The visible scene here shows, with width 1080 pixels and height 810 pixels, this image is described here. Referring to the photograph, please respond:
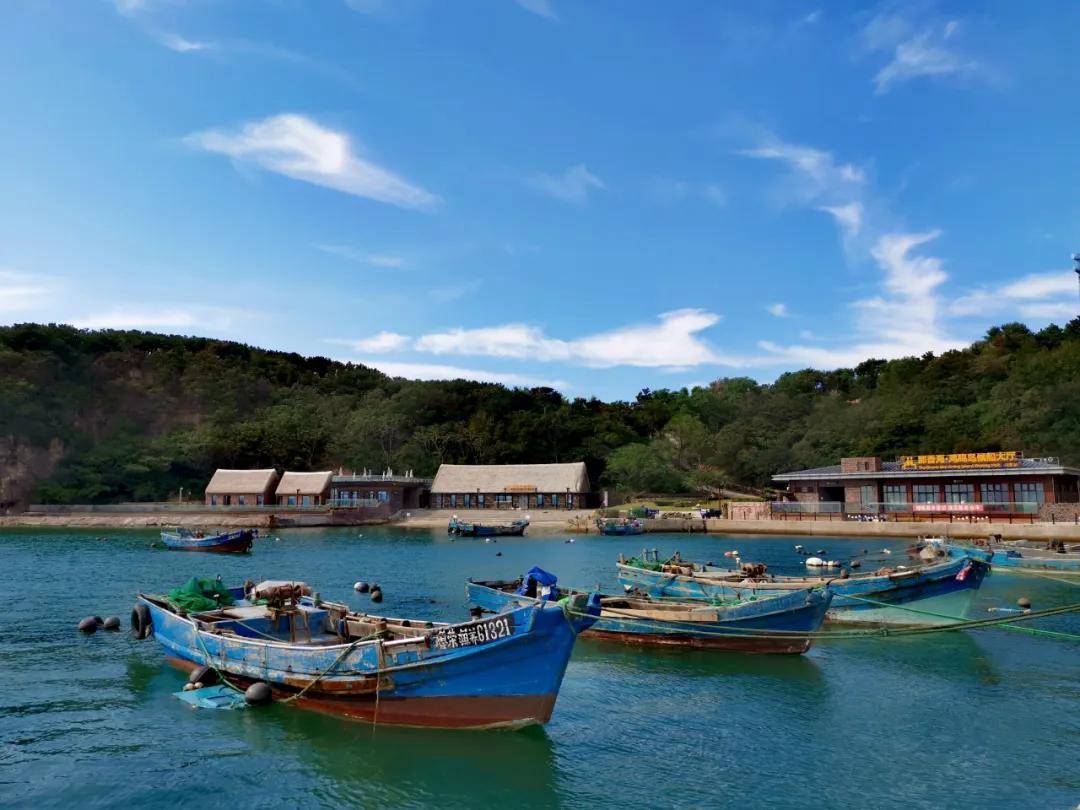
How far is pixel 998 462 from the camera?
2264 inches

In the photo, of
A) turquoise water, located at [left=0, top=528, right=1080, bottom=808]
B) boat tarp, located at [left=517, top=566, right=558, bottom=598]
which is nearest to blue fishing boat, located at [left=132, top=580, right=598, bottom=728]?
turquoise water, located at [left=0, top=528, right=1080, bottom=808]

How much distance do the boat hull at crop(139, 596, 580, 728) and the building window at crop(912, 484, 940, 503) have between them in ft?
187

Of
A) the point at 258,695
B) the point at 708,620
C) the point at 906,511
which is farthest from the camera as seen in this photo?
the point at 906,511

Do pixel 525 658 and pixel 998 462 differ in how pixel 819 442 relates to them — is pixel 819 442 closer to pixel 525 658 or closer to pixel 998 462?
pixel 998 462

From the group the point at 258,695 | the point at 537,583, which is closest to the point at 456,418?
the point at 537,583

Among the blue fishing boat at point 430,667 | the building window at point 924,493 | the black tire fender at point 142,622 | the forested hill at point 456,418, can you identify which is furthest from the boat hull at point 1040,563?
the forested hill at point 456,418

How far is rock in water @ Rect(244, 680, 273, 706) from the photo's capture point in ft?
53.3

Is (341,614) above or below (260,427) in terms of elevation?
below

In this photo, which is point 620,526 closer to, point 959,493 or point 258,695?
point 959,493

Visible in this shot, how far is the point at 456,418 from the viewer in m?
111

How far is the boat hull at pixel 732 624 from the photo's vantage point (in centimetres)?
2034

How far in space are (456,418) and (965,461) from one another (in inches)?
2728

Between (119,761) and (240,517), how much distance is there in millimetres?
70355

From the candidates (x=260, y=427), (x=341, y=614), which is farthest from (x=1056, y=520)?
(x=260, y=427)
